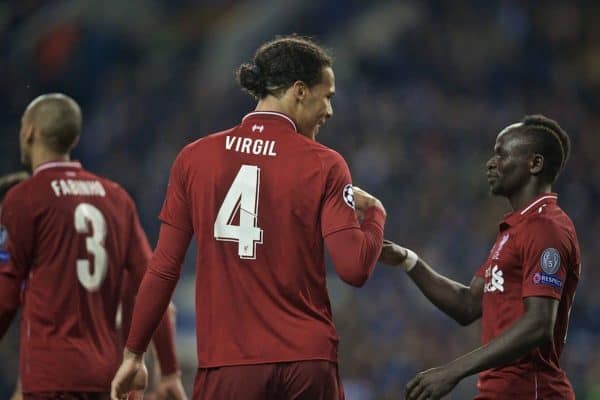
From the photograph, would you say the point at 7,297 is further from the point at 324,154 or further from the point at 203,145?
the point at 324,154

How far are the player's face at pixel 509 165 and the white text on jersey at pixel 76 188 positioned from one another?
1872 mm

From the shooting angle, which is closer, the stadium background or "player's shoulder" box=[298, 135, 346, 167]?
"player's shoulder" box=[298, 135, 346, 167]

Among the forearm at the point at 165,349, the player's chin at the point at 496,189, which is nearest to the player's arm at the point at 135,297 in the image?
the forearm at the point at 165,349

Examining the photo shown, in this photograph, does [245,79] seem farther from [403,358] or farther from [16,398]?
[403,358]

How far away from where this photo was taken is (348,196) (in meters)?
3.94

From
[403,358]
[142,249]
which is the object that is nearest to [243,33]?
[403,358]

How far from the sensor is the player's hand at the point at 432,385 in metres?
4.03

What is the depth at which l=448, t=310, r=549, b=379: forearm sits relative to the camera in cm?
409

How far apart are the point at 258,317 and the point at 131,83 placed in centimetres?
1187

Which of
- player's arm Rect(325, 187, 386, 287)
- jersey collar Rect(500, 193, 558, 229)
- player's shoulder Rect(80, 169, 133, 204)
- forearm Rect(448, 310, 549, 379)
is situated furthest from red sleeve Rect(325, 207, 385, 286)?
player's shoulder Rect(80, 169, 133, 204)

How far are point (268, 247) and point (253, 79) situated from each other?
669mm

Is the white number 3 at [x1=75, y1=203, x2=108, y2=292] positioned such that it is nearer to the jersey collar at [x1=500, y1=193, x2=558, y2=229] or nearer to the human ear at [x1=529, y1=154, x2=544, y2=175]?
the jersey collar at [x1=500, y1=193, x2=558, y2=229]

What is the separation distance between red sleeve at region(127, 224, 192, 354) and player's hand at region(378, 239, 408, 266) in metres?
1.11

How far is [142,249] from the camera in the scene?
5.34 m
